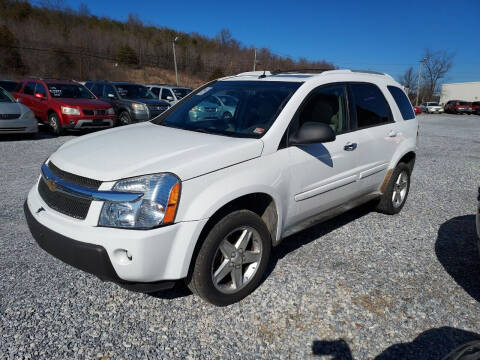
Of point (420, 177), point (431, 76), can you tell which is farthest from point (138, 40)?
point (420, 177)

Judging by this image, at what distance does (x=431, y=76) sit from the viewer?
7856 centimetres

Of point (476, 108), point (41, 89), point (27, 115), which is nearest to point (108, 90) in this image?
point (41, 89)

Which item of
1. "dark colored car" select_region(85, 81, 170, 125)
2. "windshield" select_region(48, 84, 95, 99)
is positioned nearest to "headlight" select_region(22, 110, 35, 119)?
"windshield" select_region(48, 84, 95, 99)

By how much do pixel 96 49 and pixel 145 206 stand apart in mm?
69750

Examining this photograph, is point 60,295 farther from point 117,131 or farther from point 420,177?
point 420,177

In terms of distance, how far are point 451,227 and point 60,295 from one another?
453 centimetres

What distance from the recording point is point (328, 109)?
3570mm

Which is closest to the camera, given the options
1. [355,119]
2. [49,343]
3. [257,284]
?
[49,343]

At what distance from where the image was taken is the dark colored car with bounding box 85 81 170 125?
12484 mm

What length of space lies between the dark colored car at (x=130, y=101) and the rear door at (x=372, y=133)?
940cm

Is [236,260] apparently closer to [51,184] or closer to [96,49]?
[51,184]

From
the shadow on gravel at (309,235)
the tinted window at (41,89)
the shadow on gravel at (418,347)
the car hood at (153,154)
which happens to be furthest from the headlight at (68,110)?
the shadow on gravel at (418,347)

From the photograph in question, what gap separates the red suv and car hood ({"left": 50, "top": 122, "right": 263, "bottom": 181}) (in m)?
8.48

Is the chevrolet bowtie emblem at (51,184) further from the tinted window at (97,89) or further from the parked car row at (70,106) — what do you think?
the tinted window at (97,89)
